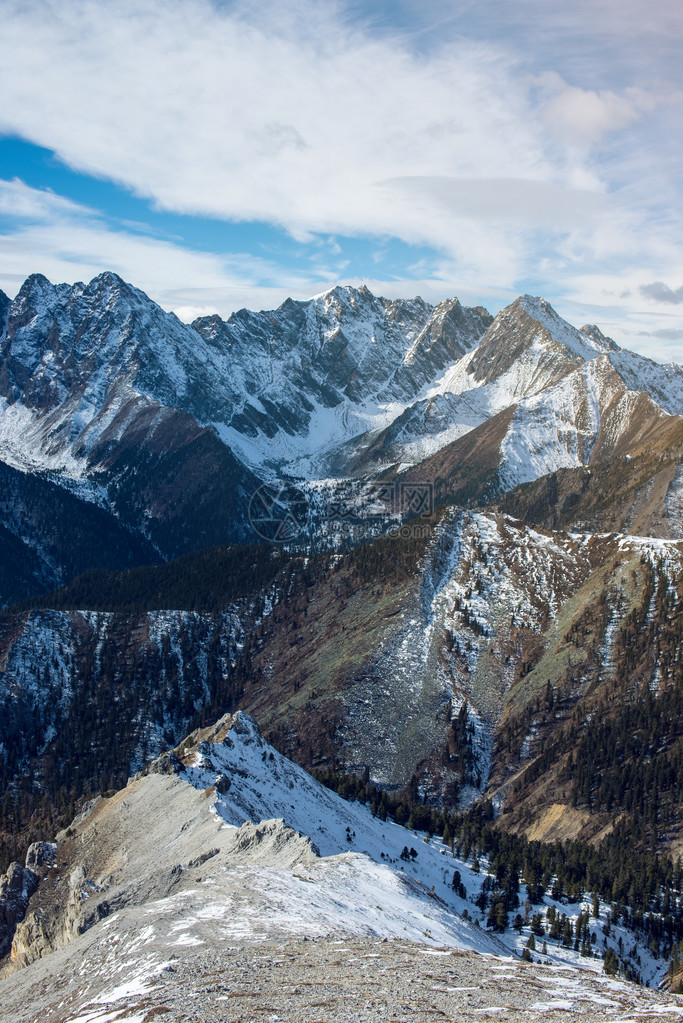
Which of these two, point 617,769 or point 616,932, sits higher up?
point 617,769

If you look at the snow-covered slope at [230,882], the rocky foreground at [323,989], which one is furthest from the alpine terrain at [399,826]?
the snow-covered slope at [230,882]

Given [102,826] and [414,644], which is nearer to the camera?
[102,826]

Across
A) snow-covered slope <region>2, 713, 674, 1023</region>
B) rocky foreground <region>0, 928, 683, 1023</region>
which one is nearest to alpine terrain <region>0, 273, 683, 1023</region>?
rocky foreground <region>0, 928, 683, 1023</region>

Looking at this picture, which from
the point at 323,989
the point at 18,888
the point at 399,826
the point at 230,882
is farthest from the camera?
the point at 399,826

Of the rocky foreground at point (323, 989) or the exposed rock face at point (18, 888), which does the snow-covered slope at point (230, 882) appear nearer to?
the rocky foreground at point (323, 989)

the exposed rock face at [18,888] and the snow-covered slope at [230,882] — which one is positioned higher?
the snow-covered slope at [230,882]

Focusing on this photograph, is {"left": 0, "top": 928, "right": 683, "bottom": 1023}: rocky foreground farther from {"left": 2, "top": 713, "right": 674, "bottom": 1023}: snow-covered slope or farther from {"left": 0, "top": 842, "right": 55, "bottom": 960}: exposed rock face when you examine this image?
{"left": 0, "top": 842, "right": 55, "bottom": 960}: exposed rock face

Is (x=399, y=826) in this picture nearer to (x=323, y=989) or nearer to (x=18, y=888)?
(x=18, y=888)

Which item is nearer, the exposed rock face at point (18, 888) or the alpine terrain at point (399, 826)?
the alpine terrain at point (399, 826)

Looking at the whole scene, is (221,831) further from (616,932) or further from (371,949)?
→ (616,932)

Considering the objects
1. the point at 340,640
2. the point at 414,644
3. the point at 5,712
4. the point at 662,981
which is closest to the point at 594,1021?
the point at 662,981

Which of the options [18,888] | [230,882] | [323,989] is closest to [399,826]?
[18,888]
